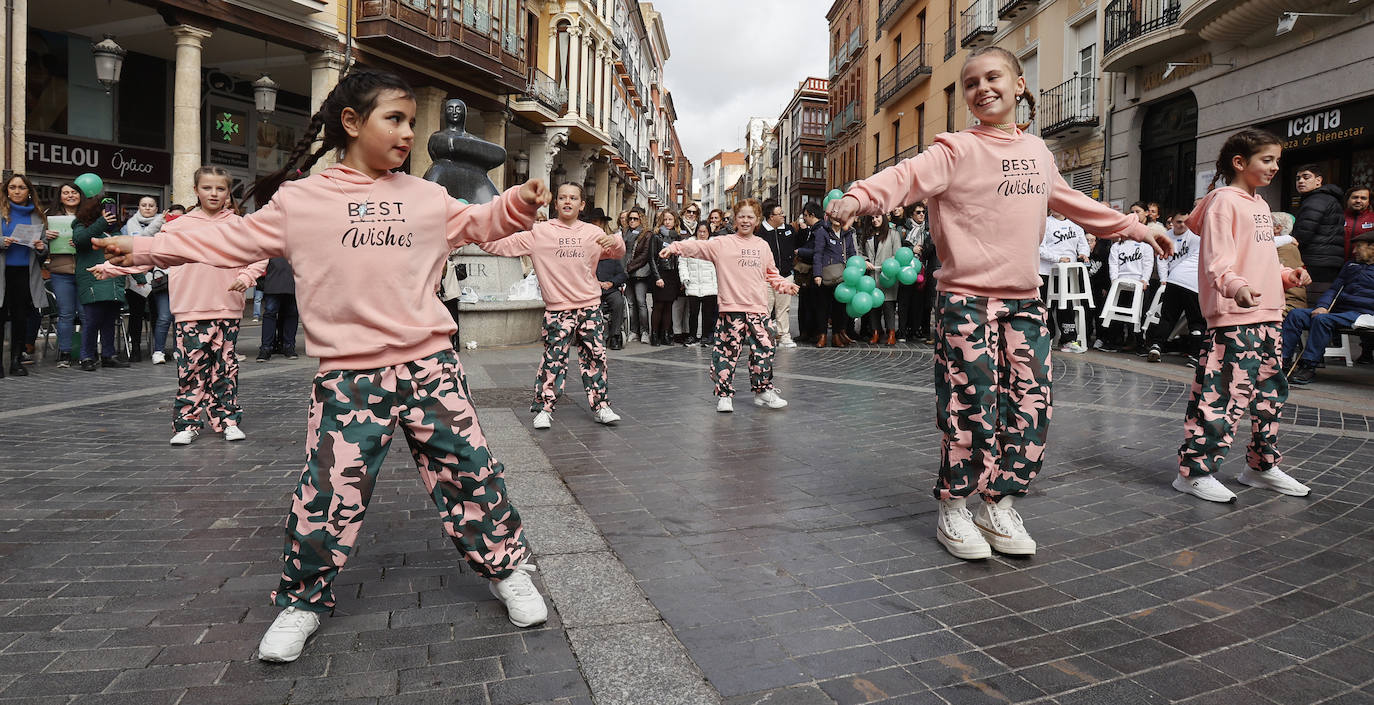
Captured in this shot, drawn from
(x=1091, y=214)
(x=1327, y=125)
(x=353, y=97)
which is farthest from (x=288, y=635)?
(x=1327, y=125)

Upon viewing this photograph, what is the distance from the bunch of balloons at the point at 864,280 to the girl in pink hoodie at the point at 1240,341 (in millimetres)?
7061

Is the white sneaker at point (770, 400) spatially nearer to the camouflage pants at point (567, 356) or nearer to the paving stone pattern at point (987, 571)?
the paving stone pattern at point (987, 571)

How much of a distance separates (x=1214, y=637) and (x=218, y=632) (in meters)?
3.03

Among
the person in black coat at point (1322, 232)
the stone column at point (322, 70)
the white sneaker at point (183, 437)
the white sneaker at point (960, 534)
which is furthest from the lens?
the stone column at point (322, 70)

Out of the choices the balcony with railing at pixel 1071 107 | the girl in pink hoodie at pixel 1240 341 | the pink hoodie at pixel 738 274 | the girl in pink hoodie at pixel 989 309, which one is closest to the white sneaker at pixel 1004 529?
the girl in pink hoodie at pixel 989 309

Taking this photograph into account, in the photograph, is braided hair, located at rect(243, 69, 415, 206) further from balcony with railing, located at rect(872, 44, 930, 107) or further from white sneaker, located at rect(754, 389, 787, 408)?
Answer: balcony with railing, located at rect(872, 44, 930, 107)

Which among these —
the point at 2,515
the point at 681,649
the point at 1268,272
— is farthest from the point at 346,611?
the point at 1268,272

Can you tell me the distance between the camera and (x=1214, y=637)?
267 cm

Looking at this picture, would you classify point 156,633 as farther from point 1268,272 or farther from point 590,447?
point 1268,272

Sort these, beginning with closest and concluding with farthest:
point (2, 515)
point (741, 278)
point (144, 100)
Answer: point (2, 515), point (741, 278), point (144, 100)

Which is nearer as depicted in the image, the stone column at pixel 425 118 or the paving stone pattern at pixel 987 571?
the paving stone pattern at pixel 987 571

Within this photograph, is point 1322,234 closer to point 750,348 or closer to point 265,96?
point 750,348

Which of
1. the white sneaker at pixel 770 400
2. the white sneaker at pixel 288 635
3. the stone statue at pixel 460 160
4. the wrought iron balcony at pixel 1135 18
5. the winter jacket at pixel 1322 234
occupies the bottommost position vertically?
the white sneaker at pixel 288 635

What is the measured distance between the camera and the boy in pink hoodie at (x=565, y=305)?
639 centimetres
